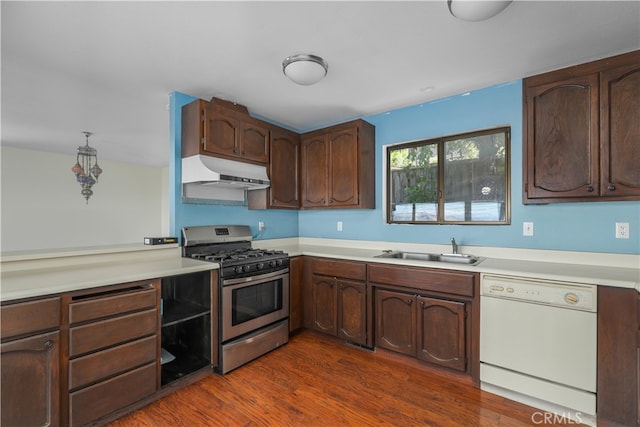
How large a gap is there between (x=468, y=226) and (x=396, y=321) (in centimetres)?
110

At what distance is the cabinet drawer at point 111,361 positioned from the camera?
160 centimetres

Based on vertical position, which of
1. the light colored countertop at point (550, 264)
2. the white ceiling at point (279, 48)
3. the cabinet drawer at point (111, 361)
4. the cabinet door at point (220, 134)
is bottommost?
the cabinet drawer at point (111, 361)

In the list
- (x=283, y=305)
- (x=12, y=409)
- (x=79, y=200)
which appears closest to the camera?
(x=12, y=409)

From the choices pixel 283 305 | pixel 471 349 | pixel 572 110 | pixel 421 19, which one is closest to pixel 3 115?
pixel 283 305

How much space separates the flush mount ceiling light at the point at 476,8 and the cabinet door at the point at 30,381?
2.71 metres

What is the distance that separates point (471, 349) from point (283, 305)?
1634 millimetres

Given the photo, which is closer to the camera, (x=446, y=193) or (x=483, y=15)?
(x=483, y=15)

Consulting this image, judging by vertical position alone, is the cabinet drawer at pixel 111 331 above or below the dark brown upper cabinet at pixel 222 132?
below

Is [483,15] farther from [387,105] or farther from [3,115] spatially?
[3,115]

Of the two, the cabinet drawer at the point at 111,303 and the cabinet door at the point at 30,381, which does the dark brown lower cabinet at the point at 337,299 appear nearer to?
the cabinet drawer at the point at 111,303

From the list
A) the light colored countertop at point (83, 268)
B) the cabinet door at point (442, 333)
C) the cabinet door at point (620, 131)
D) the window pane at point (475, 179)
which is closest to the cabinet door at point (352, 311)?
the cabinet door at point (442, 333)

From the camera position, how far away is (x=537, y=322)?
1.86 m

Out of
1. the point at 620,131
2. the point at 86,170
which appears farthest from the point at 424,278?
the point at 86,170

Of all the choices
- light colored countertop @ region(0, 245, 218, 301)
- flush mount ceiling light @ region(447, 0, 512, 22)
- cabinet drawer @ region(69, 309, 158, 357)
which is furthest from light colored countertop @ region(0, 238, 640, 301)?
flush mount ceiling light @ region(447, 0, 512, 22)
